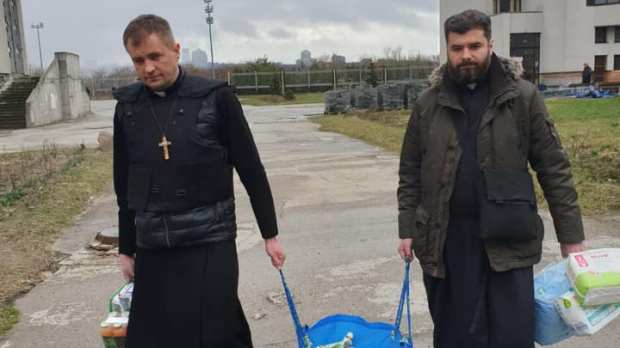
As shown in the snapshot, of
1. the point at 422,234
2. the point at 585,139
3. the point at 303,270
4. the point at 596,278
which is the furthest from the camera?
the point at 585,139

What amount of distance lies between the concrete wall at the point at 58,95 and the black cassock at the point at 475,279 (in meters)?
28.9

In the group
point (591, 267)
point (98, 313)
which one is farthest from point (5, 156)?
point (591, 267)

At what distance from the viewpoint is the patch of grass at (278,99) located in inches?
1902

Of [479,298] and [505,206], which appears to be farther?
[479,298]

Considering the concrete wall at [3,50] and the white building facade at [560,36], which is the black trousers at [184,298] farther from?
the white building facade at [560,36]

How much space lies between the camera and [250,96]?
5556cm

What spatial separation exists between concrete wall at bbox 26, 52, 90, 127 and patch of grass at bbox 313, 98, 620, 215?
602 inches

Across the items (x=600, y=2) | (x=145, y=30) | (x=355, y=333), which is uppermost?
(x=600, y=2)

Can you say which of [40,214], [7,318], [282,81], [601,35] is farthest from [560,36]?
[7,318]

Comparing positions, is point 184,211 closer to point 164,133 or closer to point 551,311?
point 164,133

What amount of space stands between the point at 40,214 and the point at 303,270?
4.29 metres

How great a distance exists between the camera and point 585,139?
12273 mm

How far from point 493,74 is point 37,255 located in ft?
17.3

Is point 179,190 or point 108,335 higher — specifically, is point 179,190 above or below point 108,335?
above
